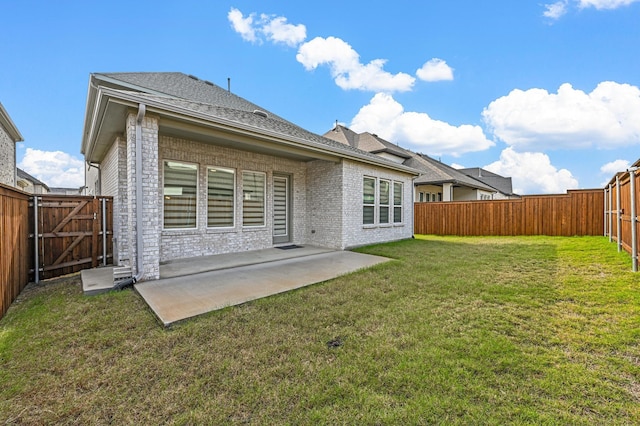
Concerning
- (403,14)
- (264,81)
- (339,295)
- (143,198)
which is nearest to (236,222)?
(143,198)

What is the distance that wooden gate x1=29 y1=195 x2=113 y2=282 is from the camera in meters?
6.03

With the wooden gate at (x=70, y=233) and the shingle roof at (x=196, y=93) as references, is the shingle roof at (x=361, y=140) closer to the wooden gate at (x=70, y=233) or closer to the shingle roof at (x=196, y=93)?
the shingle roof at (x=196, y=93)

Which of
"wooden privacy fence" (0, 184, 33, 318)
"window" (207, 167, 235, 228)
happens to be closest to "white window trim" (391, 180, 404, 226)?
"window" (207, 167, 235, 228)

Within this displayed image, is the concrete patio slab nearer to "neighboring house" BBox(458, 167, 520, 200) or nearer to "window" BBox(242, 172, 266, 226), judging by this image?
"window" BBox(242, 172, 266, 226)

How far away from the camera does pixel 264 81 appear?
44.2ft

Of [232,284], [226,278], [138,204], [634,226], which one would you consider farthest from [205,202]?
[634,226]

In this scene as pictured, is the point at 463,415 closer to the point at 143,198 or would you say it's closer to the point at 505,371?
the point at 505,371

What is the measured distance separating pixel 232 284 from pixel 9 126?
14.2 meters

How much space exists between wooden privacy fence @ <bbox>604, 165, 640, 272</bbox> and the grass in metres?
1.39

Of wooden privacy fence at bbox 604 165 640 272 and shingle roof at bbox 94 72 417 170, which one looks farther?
shingle roof at bbox 94 72 417 170

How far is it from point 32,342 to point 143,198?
258cm

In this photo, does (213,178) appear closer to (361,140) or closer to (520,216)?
(520,216)

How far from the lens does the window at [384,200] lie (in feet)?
35.4

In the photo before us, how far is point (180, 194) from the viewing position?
281 inches
